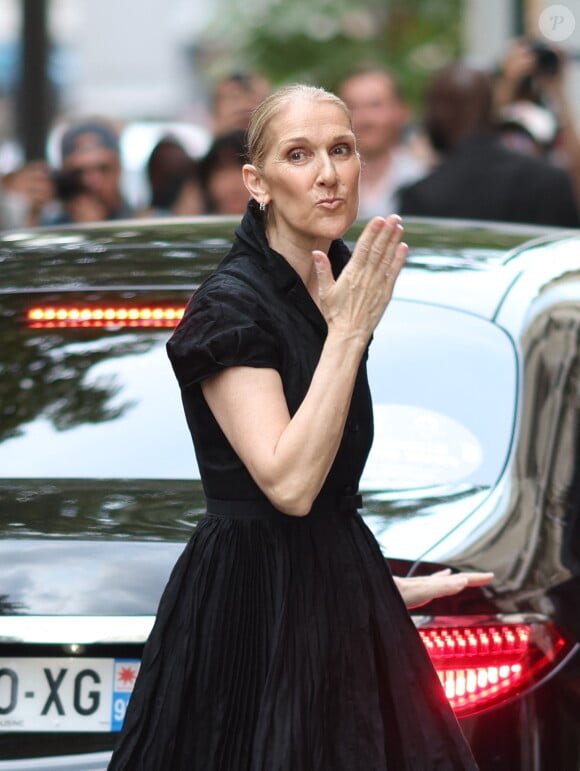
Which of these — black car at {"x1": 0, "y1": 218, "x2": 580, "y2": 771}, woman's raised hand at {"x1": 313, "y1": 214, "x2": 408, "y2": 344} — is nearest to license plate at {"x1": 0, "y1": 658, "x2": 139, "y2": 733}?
black car at {"x1": 0, "y1": 218, "x2": 580, "y2": 771}

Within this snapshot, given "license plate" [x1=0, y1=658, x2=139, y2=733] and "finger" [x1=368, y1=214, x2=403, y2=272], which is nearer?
"finger" [x1=368, y1=214, x2=403, y2=272]

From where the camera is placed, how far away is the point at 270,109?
9.72ft

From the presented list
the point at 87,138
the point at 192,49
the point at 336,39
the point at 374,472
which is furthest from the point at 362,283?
the point at 192,49

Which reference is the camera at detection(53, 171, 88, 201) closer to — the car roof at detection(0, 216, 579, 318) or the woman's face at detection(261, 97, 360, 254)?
the car roof at detection(0, 216, 579, 318)

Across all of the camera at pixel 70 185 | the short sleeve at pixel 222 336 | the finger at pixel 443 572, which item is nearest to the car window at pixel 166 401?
the finger at pixel 443 572

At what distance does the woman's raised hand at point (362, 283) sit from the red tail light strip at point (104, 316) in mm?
1184

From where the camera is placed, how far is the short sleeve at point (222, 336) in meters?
2.81

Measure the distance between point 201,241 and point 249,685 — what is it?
1.80 metres

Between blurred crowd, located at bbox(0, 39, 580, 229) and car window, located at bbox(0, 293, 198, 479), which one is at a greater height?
blurred crowd, located at bbox(0, 39, 580, 229)

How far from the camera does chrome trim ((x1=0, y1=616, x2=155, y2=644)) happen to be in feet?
10.6

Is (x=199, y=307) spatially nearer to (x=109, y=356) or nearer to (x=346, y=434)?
(x=346, y=434)

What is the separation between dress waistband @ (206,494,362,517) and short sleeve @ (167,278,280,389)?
0.71 feet

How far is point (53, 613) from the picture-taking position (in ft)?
10.7

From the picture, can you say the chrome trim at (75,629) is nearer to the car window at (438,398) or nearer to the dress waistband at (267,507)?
the dress waistband at (267,507)
